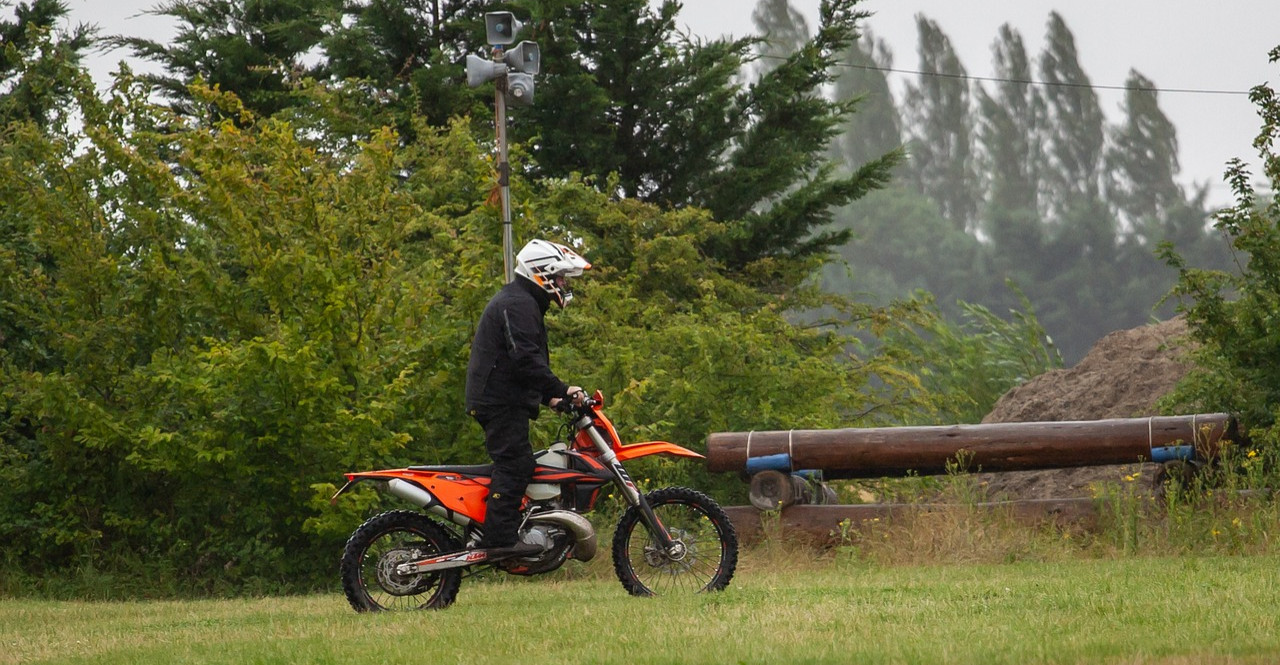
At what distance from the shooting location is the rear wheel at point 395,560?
9.36 meters

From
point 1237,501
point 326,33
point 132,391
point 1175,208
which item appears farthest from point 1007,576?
point 1175,208

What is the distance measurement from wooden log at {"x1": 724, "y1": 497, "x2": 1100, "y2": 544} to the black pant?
4035 mm

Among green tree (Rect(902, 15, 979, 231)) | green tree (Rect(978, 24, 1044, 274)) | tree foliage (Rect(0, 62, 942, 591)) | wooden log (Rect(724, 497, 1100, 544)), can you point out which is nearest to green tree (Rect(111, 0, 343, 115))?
tree foliage (Rect(0, 62, 942, 591))

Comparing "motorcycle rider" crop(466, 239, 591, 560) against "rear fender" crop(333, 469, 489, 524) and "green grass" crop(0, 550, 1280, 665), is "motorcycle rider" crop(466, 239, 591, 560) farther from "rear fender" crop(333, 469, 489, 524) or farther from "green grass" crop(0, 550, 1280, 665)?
"green grass" crop(0, 550, 1280, 665)

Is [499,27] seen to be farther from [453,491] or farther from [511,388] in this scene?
[453,491]

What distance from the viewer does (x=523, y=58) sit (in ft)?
41.7

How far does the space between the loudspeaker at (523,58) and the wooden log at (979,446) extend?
3557 mm

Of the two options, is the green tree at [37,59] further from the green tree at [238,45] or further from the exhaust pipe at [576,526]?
the exhaust pipe at [576,526]

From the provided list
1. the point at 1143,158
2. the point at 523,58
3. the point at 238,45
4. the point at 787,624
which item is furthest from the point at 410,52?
the point at 1143,158

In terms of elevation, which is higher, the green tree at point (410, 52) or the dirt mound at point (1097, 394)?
the green tree at point (410, 52)

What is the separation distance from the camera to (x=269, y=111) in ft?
82.7

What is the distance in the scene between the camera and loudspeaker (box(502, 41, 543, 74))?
41.4ft

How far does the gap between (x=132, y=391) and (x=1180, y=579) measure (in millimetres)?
8410

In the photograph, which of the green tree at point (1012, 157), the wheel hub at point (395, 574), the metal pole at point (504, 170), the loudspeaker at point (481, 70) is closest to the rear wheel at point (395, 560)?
the wheel hub at point (395, 574)
